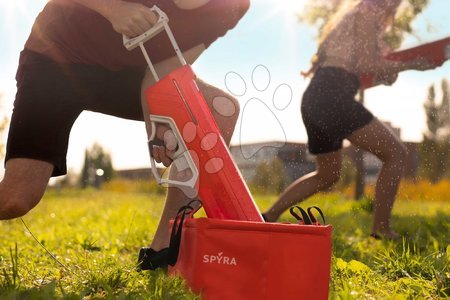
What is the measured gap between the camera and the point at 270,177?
396cm

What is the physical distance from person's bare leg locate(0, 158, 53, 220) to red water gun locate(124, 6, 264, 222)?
51 cm

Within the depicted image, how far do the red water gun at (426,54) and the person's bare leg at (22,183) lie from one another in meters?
2.38

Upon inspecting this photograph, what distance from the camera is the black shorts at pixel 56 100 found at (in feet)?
7.55

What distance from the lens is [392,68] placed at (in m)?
3.79

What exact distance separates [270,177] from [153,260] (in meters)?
1.69

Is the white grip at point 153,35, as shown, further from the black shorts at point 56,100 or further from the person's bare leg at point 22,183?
the person's bare leg at point 22,183

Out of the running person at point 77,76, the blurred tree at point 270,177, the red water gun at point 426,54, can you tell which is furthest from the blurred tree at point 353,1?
the running person at point 77,76

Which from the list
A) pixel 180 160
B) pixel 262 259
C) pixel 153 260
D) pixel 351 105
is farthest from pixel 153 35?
pixel 351 105

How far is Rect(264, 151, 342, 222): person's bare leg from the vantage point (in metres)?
3.83

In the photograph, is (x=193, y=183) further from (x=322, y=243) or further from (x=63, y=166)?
(x=63, y=166)

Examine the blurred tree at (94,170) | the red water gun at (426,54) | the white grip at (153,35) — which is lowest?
the blurred tree at (94,170)

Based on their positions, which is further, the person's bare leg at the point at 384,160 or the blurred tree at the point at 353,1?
the blurred tree at the point at 353,1

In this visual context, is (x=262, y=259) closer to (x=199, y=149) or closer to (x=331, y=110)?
(x=199, y=149)

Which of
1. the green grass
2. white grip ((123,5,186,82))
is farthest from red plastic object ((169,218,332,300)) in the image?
white grip ((123,5,186,82))
